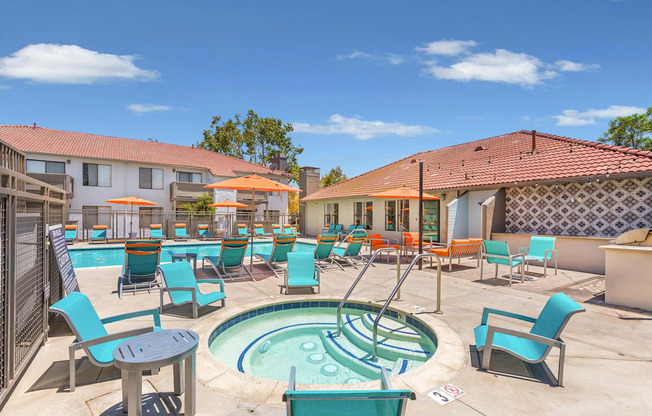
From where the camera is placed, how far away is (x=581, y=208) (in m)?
10.9

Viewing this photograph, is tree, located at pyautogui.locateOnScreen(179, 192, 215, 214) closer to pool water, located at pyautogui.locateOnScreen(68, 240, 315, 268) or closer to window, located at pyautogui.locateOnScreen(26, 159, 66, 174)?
pool water, located at pyautogui.locateOnScreen(68, 240, 315, 268)

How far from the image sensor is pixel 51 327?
4.69 m

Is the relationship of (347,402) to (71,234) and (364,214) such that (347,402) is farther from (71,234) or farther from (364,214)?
(71,234)

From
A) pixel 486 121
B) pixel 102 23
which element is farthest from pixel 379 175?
pixel 102 23

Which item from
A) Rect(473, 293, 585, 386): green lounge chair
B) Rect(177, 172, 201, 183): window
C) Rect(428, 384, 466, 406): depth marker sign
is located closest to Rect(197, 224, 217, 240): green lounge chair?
Rect(177, 172, 201, 183): window

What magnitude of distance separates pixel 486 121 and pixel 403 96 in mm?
7345

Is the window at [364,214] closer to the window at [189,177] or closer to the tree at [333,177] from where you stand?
the window at [189,177]

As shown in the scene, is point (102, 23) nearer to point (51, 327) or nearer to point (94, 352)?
point (51, 327)

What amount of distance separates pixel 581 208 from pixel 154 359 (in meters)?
13.2

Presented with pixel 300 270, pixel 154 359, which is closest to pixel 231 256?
pixel 300 270

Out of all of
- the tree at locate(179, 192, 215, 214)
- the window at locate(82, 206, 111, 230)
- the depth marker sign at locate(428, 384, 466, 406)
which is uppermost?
the tree at locate(179, 192, 215, 214)

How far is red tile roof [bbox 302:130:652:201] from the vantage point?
34.7 ft

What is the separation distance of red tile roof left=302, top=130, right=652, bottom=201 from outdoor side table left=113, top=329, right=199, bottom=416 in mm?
12108

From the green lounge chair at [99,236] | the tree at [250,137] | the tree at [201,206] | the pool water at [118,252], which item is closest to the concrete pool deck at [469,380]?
the pool water at [118,252]
